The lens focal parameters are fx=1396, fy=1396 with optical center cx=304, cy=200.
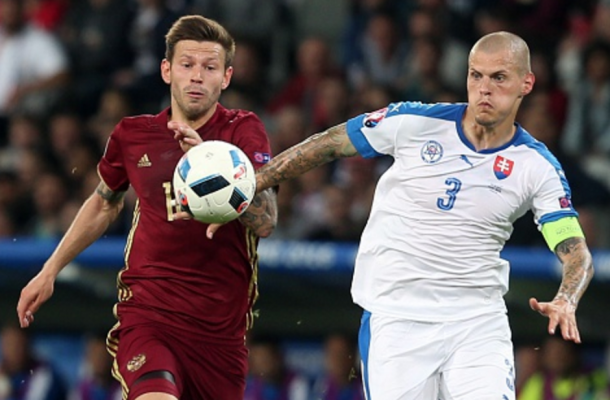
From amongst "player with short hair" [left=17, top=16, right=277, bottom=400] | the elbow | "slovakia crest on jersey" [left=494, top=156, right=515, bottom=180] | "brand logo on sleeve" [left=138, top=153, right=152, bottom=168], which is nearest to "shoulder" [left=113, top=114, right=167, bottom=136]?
"player with short hair" [left=17, top=16, right=277, bottom=400]

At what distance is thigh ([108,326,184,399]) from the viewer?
6828 millimetres

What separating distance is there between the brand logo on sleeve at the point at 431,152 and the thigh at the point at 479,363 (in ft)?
2.70

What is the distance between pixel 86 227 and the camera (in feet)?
25.1

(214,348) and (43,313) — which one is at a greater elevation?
(214,348)

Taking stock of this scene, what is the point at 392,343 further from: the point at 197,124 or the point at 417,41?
the point at 417,41

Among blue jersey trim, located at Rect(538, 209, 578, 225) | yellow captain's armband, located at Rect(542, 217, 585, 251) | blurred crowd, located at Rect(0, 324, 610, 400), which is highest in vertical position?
blue jersey trim, located at Rect(538, 209, 578, 225)

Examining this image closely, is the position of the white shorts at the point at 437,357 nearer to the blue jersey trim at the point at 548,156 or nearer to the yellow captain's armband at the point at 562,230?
the yellow captain's armband at the point at 562,230

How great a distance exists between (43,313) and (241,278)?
6.40 m

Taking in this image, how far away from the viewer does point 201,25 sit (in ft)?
24.0

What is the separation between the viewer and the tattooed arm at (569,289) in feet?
20.3

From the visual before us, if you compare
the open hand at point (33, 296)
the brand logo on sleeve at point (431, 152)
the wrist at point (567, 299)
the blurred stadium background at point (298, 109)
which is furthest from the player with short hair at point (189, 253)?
the blurred stadium background at point (298, 109)

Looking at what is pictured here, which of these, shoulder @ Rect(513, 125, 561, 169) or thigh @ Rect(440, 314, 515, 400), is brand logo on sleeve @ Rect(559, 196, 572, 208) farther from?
thigh @ Rect(440, 314, 515, 400)

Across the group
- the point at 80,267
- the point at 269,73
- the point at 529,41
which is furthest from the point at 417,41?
the point at 80,267

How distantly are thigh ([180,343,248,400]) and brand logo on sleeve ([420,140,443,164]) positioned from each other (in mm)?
1442
